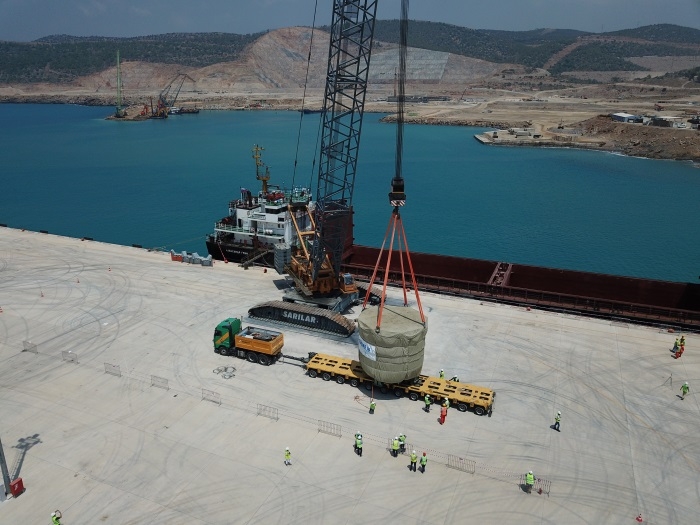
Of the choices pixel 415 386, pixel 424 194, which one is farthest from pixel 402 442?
pixel 424 194

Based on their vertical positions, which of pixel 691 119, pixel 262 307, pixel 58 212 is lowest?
pixel 58 212

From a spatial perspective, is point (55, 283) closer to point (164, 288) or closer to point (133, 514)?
point (164, 288)

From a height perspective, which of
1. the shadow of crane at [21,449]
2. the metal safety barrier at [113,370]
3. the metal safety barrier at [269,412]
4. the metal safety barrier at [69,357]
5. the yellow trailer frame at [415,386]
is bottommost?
the shadow of crane at [21,449]

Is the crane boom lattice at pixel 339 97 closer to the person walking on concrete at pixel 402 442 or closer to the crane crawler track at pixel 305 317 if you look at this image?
the crane crawler track at pixel 305 317

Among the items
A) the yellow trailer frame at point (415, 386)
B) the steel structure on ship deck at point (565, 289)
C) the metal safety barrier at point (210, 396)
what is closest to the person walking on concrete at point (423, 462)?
the yellow trailer frame at point (415, 386)

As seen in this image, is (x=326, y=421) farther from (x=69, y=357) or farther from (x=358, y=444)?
(x=69, y=357)

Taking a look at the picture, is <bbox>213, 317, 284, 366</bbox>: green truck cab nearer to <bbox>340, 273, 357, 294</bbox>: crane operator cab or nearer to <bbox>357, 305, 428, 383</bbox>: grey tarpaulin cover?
<bbox>357, 305, 428, 383</bbox>: grey tarpaulin cover

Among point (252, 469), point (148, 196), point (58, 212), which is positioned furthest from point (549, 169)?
point (252, 469)
